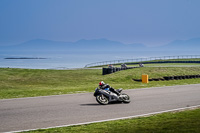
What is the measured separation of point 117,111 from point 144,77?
59.0 ft

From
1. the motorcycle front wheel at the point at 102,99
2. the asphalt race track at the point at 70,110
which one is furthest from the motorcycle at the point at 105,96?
the asphalt race track at the point at 70,110

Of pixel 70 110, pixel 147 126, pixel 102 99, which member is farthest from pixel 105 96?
pixel 147 126

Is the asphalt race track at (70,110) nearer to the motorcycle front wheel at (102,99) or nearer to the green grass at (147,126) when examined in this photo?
the motorcycle front wheel at (102,99)

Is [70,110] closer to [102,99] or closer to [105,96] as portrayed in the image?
[102,99]

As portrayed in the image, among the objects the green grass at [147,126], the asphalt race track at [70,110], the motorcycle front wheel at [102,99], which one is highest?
the motorcycle front wheel at [102,99]

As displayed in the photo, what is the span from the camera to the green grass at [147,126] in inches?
354

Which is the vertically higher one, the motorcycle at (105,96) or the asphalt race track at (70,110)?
the motorcycle at (105,96)

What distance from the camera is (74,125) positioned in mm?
10180

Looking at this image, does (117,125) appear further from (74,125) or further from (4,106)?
(4,106)

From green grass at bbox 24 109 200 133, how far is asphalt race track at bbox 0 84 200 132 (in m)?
0.94

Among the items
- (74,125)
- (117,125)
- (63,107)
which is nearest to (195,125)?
(117,125)

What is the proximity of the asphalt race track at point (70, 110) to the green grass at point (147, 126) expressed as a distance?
938 mm

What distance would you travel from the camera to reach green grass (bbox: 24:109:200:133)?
8.99 meters

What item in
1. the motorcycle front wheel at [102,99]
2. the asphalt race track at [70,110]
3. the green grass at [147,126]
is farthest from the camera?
the motorcycle front wheel at [102,99]
